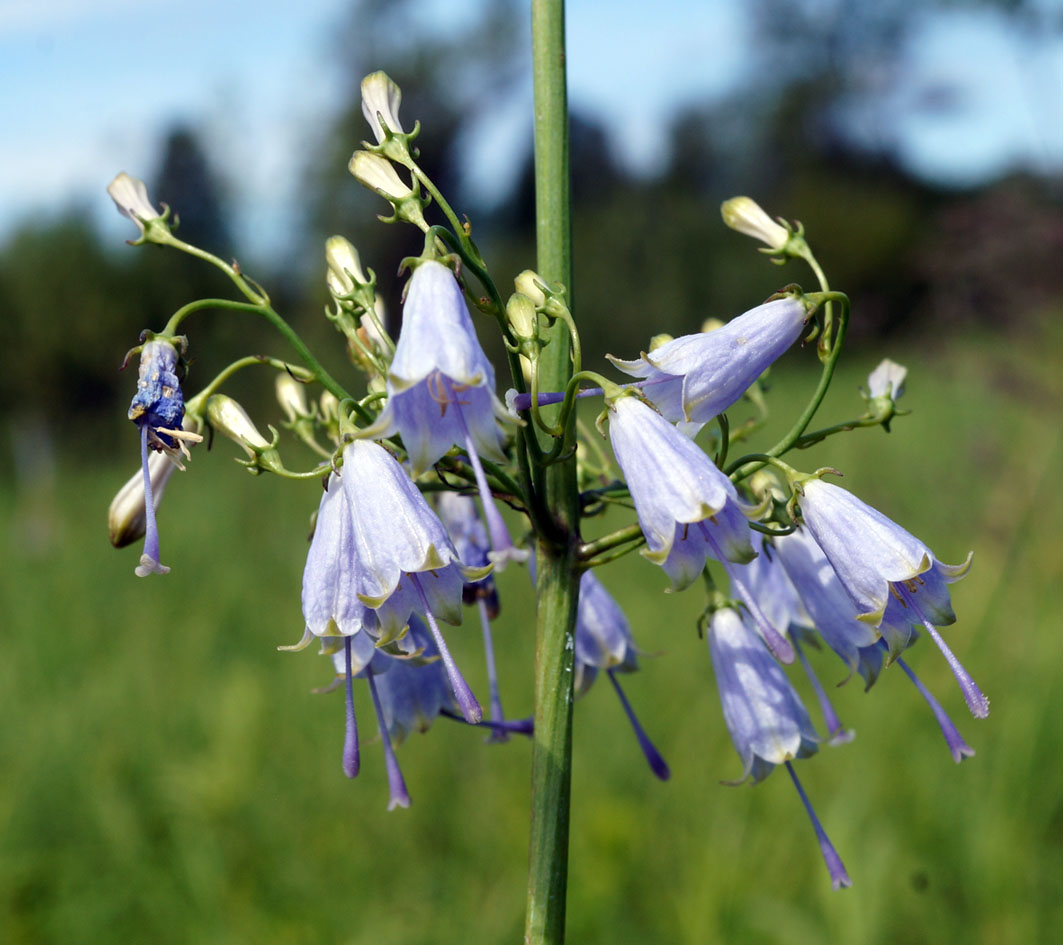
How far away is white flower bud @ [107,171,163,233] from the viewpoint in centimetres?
168

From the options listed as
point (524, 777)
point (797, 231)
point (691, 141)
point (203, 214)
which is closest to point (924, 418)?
point (524, 777)

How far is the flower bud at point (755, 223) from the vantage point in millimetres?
1819

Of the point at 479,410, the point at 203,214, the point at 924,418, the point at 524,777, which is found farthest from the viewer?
the point at 203,214

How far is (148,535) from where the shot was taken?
1.36 metres

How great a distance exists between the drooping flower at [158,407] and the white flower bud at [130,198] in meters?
0.30

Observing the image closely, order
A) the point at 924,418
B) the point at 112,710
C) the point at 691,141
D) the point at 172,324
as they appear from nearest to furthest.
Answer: the point at 172,324 < the point at 112,710 < the point at 924,418 < the point at 691,141

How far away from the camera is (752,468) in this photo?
1.45 metres

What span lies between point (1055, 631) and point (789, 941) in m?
3.60

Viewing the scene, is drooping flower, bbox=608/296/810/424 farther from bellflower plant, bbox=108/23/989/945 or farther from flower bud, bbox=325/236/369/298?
flower bud, bbox=325/236/369/298

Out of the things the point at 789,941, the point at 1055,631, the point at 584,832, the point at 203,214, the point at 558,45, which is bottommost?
the point at 203,214

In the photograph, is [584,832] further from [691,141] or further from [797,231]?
[691,141]

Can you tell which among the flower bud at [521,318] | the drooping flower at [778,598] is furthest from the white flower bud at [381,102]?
the drooping flower at [778,598]

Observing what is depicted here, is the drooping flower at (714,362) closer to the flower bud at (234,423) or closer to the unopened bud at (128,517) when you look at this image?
the flower bud at (234,423)

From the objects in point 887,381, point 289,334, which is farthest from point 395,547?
point 887,381
